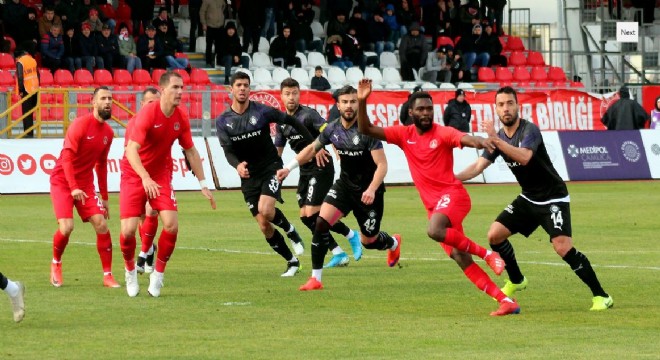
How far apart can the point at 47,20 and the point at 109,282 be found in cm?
2237

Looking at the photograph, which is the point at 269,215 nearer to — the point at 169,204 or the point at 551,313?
the point at 169,204

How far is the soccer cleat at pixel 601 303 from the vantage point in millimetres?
12930

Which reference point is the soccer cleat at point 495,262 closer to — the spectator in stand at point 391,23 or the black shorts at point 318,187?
the black shorts at point 318,187

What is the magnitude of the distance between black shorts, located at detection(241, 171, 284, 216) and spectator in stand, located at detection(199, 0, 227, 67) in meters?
23.1

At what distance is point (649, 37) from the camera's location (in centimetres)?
4988

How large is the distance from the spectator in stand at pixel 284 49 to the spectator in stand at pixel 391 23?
14.6 ft

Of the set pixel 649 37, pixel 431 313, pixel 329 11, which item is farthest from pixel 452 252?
pixel 649 37

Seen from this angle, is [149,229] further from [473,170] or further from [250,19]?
[250,19]

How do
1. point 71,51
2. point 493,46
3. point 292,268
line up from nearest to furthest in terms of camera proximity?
point 292,268
point 71,51
point 493,46

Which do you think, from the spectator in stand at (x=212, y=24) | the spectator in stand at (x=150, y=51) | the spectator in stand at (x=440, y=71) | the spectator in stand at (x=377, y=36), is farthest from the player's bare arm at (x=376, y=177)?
the spectator in stand at (x=377, y=36)

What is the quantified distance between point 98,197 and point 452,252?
4.55 m

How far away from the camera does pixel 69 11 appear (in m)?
37.2

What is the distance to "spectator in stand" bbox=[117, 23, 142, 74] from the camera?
37.6 m

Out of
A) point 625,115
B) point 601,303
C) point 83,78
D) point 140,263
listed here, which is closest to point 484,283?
point 601,303
